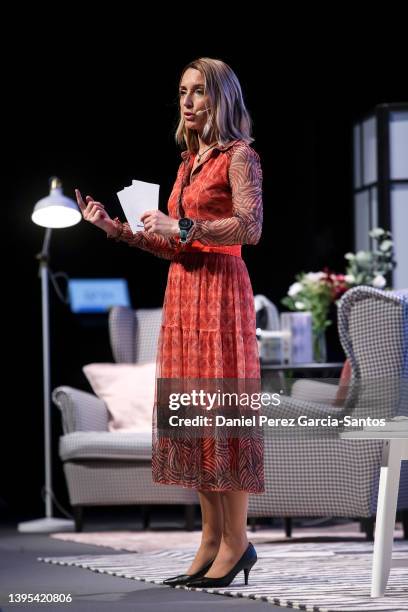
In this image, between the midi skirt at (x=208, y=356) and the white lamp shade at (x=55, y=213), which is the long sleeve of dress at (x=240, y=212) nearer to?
the midi skirt at (x=208, y=356)

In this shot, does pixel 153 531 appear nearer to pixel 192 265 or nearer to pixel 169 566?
pixel 169 566

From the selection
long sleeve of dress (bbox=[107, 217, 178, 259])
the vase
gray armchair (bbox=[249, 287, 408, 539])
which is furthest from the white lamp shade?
long sleeve of dress (bbox=[107, 217, 178, 259])

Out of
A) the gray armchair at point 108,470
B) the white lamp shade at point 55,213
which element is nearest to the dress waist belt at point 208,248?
the gray armchair at point 108,470

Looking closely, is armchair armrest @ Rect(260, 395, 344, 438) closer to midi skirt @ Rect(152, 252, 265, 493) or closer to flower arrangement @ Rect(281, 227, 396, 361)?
midi skirt @ Rect(152, 252, 265, 493)

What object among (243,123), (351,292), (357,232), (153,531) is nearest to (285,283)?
(357,232)

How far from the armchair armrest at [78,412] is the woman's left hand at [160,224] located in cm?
296

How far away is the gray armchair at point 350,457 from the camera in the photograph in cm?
404

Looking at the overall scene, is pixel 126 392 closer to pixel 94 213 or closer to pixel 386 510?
pixel 94 213

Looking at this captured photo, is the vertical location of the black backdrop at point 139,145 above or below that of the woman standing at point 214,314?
above

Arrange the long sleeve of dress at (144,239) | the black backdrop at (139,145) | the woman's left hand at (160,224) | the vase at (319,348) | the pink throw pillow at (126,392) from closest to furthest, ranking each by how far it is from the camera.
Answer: the woman's left hand at (160,224) → the long sleeve of dress at (144,239) → the pink throw pillow at (126,392) → the vase at (319,348) → the black backdrop at (139,145)

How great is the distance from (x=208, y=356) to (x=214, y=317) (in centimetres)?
10

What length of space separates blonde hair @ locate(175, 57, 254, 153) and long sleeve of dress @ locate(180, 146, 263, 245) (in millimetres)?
67

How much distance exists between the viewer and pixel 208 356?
115 inches

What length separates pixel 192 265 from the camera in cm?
296
